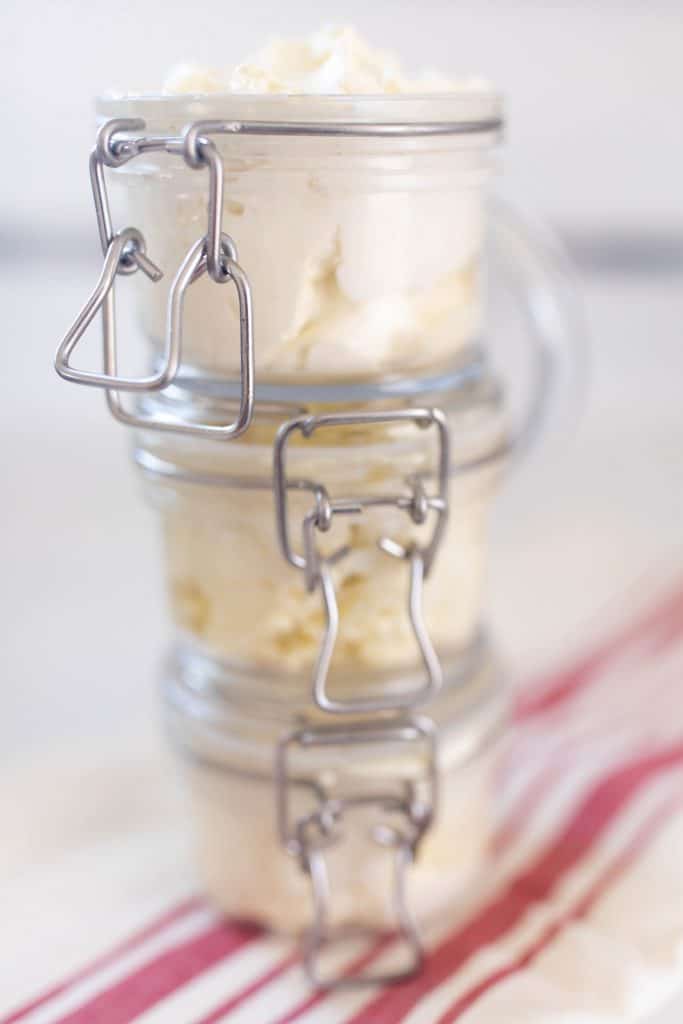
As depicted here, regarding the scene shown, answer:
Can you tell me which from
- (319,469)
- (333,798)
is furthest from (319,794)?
(319,469)

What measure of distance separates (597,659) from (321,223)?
325mm

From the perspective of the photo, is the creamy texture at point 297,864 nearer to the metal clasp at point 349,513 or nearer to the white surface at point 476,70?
the metal clasp at point 349,513

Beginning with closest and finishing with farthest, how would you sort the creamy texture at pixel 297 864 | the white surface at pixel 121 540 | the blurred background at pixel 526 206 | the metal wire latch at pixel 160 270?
the metal wire latch at pixel 160 270, the creamy texture at pixel 297 864, the white surface at pixel 121 540, the blurred background at pixel 526 206

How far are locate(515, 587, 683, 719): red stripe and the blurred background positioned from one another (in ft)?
0.11

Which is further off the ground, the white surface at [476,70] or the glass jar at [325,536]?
the white surface at [476,70]

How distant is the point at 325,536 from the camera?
35 centimetres

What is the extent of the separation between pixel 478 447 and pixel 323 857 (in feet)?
0.47

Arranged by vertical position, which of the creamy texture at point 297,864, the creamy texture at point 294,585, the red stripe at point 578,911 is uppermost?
the creamy texture at point 294,585

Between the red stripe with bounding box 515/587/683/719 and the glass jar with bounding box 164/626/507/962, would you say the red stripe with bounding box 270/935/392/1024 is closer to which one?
the glass jar with bounding box 164/626/507/962

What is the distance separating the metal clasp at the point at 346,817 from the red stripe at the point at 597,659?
0.56 feet

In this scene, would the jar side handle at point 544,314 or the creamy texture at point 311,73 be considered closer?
the creamy texture at point 311,73

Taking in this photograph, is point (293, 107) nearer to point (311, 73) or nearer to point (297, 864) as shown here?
point (311, 73)

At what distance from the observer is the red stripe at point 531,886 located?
0.36 metres

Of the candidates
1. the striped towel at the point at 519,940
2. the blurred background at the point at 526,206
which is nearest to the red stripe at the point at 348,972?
the striped towel at the point at 519,940
